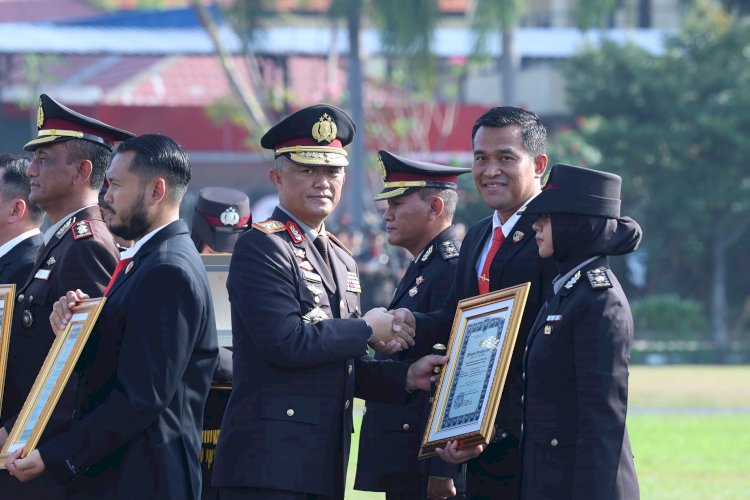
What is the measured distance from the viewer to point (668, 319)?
29375 millimetres

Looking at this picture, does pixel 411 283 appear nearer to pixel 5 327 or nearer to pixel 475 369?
pixel 475 369

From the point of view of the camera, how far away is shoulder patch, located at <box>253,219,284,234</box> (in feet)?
19.6

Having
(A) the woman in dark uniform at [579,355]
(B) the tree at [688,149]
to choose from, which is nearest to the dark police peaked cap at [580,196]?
(A) the woman in dark uniform at [579,355]

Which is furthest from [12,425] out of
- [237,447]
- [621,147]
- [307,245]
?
[621,147]

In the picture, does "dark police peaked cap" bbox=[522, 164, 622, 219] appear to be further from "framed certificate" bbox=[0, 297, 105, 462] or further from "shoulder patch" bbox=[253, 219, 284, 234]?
"framed certificate" bbox=[0, 297, 105, 462]

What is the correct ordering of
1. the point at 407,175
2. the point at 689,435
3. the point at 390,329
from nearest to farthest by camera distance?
the point at 390,329 < the point at 407,175 < the point at 689,435

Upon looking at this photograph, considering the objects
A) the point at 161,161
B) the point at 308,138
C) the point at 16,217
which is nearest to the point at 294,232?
the point at 308,138

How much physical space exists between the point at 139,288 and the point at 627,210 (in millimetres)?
26537

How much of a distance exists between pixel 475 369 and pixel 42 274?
1775 mm

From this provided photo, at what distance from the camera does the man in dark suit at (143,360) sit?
17.4 feet

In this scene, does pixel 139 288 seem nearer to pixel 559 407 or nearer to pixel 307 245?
pixel 307 245

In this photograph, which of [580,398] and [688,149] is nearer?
[580,398]

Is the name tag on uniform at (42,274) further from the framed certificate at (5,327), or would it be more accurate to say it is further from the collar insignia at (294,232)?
the collar insignia at (294,232)

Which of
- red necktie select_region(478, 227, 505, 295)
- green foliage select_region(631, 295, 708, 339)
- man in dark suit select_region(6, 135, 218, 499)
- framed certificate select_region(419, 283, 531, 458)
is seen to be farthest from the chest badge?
green foliage select_region(631, 295, 708, 339)
